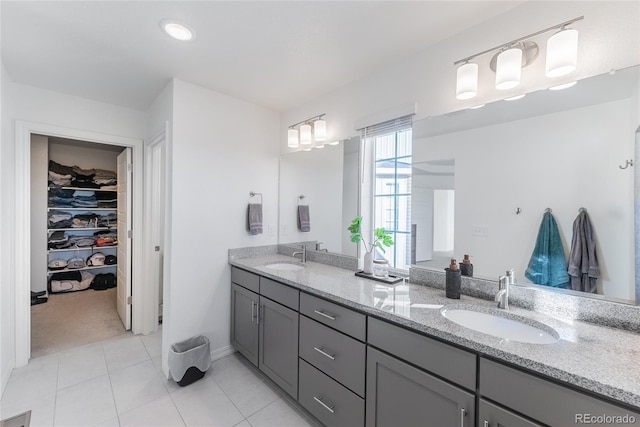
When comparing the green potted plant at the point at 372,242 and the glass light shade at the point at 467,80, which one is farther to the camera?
the green potted plant at the point at 372,242

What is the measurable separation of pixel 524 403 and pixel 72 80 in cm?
354

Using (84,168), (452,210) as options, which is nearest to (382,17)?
(452,210)

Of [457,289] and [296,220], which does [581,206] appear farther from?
[296,220]

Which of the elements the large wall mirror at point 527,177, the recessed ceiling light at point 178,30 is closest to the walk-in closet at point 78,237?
the recessed ceiling light at point 178,30

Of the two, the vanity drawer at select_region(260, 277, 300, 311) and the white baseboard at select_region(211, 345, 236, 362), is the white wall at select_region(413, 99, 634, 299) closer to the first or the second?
the vanity drawer at select_region(260, 277, 300, 311)

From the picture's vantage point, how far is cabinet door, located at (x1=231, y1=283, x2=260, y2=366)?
223 cm

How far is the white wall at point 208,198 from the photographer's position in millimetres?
2279

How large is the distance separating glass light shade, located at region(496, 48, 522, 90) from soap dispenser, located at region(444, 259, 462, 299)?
992mm

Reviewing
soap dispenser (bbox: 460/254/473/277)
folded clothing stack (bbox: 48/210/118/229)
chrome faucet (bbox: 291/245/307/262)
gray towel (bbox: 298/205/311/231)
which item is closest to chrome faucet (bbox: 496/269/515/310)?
soap dispenser (bbox: 460/254/473/277)

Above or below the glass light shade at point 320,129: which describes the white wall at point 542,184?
below

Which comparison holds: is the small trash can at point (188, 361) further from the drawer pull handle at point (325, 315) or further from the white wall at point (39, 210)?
the white wall at point (39, 210)

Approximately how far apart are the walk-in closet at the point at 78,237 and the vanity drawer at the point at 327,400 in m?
2.39

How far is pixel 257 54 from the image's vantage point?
190 centimetres

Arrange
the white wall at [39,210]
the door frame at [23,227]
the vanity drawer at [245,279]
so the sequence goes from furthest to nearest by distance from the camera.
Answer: the white wall at [39,210]
the door frame at [23,227]
the vanity drawer at [245,279]
